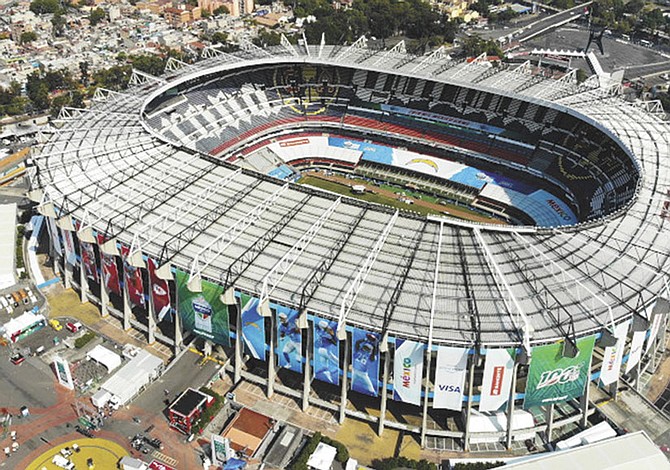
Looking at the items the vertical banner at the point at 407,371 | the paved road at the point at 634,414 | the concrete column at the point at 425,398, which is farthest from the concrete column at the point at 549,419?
the vertical banner at the point at 407,371

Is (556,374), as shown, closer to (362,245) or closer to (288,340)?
(362,245)

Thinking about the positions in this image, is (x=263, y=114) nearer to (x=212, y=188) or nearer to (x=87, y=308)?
(x=212, y=188)

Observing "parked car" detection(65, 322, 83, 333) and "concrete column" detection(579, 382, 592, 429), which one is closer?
"concrete column" detection(579, 382, 592, 429)

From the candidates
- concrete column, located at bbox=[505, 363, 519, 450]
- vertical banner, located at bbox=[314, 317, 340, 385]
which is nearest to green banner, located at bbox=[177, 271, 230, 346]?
vertical banner, located at bbox=[314, 317, 340, 385]

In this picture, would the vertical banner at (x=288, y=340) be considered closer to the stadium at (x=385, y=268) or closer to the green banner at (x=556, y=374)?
the stadium at (x=385, y=268)

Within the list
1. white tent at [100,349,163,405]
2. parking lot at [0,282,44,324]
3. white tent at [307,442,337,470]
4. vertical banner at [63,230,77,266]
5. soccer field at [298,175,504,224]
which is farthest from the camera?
soccer field at [298,175,504,224]

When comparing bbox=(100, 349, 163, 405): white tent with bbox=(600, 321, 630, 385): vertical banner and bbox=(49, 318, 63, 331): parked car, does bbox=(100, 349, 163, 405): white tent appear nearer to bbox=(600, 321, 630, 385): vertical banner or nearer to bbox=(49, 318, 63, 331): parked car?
bbox=(49, 318, 63, 331): parked car
